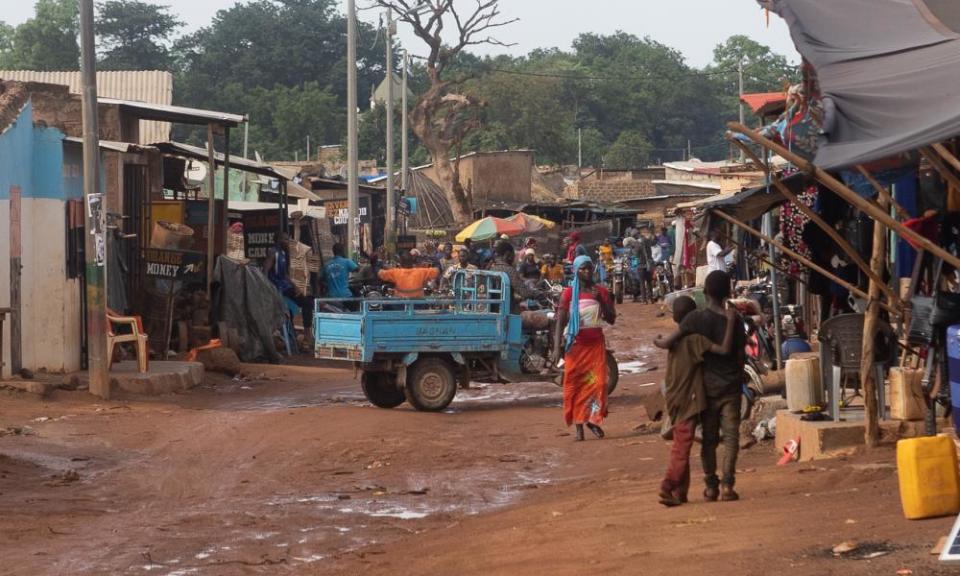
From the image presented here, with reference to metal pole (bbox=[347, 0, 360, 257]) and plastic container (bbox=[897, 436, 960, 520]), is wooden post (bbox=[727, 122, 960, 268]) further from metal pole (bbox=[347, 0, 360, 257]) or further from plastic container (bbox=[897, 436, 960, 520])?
metal pole (bbox=[347, 0, 360, 257])

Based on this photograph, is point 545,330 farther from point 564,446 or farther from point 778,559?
point 778,559

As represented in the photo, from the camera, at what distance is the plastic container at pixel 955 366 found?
8.23m

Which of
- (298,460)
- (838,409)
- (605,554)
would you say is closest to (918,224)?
(838,409)

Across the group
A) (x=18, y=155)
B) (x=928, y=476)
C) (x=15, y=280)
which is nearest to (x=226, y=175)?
(x=18, y=155)

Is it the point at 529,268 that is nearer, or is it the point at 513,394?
the point at 513,394

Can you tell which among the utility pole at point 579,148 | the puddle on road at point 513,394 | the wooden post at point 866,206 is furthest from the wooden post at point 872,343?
the utility pole at point 579,148

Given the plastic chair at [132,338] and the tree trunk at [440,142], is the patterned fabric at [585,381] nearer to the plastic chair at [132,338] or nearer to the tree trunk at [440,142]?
the plastic chair at [132,338]

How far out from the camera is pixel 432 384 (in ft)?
52.6

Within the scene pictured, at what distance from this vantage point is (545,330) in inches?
679

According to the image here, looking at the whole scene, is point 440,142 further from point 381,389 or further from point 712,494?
point 712,494

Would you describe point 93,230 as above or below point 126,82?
below

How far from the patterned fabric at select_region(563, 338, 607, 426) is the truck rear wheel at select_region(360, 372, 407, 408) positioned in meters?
3.45

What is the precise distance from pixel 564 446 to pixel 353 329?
136 inches

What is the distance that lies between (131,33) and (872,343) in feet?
233
